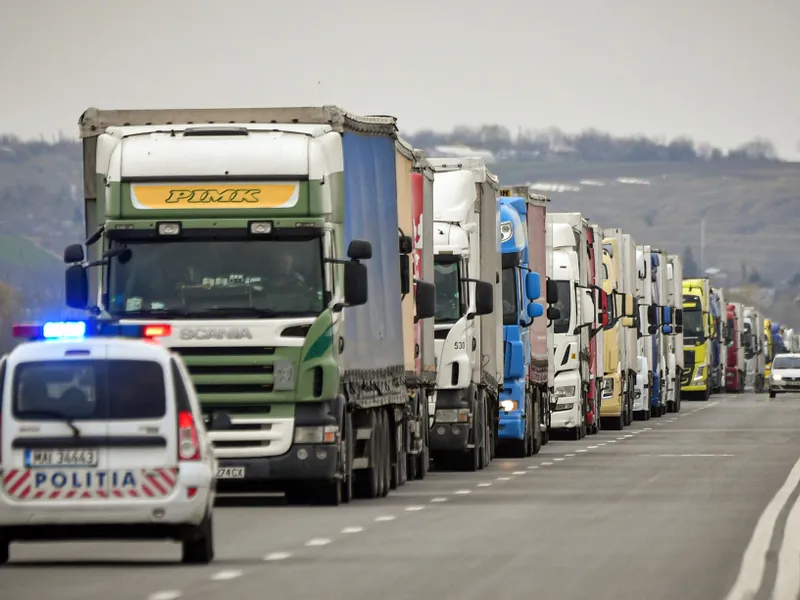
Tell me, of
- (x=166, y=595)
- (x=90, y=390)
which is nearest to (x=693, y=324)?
(x=90, y=390)

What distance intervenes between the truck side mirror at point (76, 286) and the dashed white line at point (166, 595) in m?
8.33

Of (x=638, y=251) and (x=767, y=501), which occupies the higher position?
(x=638, y=251)

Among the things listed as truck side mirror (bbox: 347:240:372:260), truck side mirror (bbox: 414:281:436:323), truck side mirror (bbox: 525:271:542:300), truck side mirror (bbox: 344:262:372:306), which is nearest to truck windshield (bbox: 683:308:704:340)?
truck side mirror (bbox: 525:271:542:300)

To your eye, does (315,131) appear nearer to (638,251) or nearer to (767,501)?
(767,501)

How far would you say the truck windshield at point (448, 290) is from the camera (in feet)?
105

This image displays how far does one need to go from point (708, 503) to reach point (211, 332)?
5308 mm

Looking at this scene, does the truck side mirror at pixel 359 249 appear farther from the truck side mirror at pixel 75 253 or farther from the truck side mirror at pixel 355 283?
the truck side mirror at pixel 75 253

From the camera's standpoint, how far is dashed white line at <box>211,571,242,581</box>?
15.4m

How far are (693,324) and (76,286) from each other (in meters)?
59.4

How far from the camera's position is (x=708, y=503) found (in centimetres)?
2422

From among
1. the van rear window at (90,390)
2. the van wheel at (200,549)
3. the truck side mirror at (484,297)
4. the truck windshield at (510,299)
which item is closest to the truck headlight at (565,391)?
the truck windshield at (510,299)

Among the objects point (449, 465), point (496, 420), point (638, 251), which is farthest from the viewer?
point (638, 251)

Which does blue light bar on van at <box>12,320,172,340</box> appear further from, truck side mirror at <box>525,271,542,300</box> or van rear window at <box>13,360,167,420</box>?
truck side mirror at <box>525,271,542,300</box>

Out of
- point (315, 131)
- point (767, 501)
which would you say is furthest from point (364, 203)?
point (767, 501)
